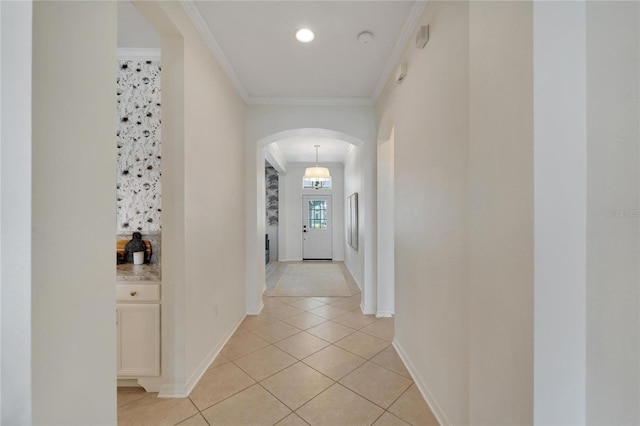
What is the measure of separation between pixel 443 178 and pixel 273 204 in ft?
22.6

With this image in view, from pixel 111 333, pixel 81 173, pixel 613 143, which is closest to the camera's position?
pixel 613 143

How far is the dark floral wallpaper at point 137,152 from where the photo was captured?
7.39ft

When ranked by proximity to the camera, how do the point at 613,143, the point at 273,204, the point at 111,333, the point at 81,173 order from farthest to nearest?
the point at 273,204 < the point at 111,333 < the point at 81,173 < the point at 613,143

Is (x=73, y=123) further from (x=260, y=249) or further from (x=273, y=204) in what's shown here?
(x=273, y=204)

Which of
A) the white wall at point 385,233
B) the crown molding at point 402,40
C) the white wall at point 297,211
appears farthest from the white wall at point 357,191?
the white wall at point 297,211

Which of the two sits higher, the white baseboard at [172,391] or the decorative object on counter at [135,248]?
the decorative object on counter at [135,248]

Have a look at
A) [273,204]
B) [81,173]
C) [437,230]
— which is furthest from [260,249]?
[273,204]

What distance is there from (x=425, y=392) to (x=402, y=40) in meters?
2.75

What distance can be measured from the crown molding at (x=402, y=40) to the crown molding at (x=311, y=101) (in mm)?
349

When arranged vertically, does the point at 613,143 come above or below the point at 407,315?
above

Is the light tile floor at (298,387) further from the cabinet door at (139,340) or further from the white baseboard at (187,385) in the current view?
the cabinet door at (139,340)

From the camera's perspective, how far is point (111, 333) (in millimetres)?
1003
